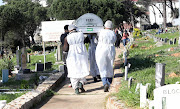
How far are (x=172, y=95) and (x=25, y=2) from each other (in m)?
71.3

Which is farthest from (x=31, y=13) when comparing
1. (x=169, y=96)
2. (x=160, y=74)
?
(x=169, y=96)

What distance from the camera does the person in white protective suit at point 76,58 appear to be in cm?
857

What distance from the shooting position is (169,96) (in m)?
3.83

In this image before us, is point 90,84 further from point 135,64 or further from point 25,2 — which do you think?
point 25,2

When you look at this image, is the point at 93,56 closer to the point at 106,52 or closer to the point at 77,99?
the point at 106,52

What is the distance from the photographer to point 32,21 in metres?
68.1

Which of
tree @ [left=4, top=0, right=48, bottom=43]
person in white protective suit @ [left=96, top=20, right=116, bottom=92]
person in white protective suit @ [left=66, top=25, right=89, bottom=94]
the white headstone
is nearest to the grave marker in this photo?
person in white protective suit @ [left=96, top=20, right=116, bottom=92]

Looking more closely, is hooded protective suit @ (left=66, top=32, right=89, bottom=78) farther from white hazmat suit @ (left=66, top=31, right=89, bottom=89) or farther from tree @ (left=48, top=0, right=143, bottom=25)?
tree @ (left=48, top=0, right=143, bottom=25)

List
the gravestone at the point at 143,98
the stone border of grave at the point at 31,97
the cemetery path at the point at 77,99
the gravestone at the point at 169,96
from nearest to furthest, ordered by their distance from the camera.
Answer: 1. the gravestone at the point at 169,96
2. the gravestone at the point at 143,98
3. the stone border of grave at the point at 31,97
4. the cemetery path at the point at 77,99

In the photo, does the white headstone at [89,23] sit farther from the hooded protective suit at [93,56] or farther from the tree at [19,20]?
the tree at [19,20]

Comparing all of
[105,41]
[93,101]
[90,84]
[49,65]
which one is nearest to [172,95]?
[93,101]

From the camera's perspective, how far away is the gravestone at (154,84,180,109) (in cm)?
379

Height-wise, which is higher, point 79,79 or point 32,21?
point 32,21

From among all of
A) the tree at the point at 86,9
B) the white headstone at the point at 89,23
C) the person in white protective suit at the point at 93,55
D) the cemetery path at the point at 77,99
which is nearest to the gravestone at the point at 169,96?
the cemetery path at the point at 77,99
